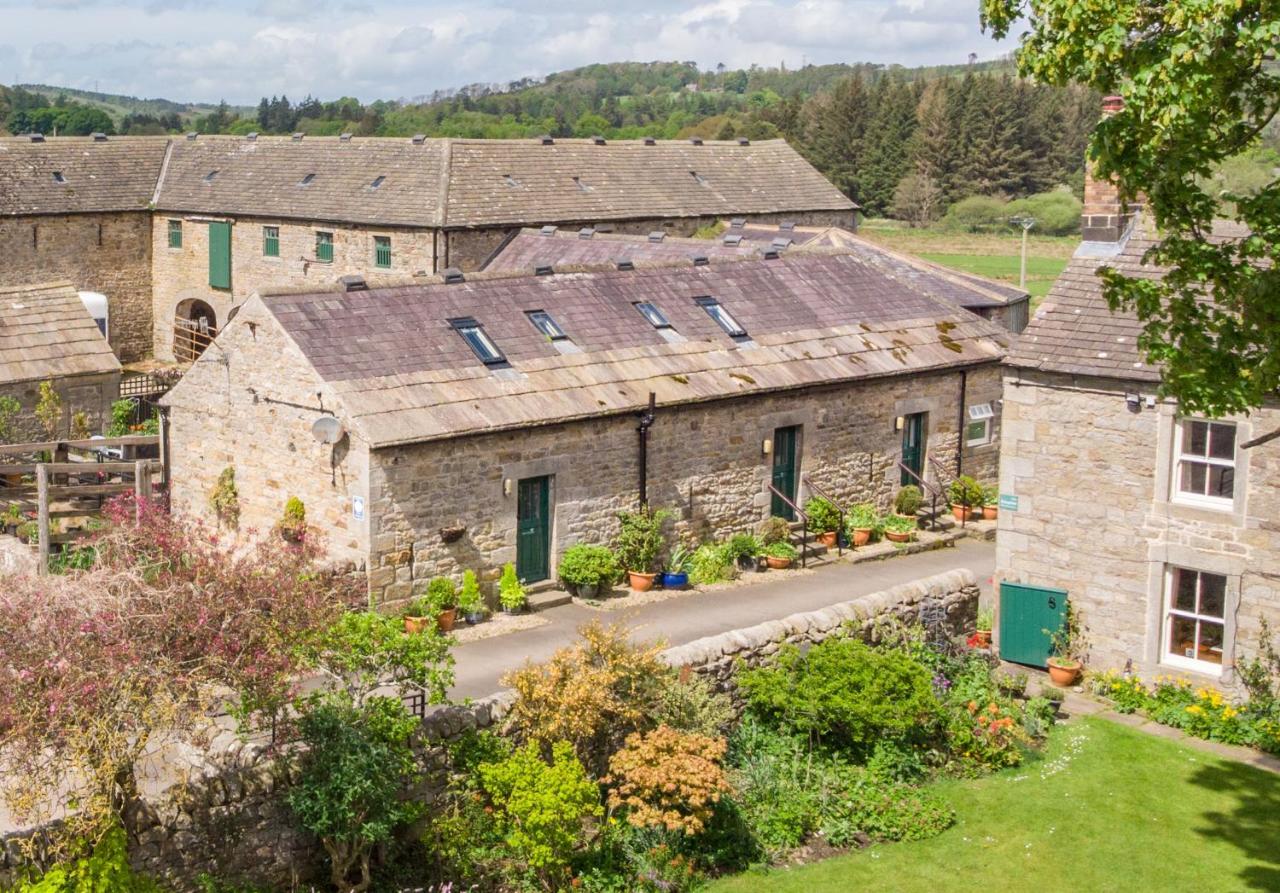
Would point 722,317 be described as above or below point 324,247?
below

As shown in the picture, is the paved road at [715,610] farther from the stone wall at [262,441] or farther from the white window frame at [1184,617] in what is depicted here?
the stone wall at [262,441]

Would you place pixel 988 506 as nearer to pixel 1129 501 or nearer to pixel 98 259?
pixel 1129 501

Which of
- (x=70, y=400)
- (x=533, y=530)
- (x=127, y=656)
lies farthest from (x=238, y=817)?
(x=70, y=400)

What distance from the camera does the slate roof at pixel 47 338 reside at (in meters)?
28.3

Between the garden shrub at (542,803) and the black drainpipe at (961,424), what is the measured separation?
56.1ft

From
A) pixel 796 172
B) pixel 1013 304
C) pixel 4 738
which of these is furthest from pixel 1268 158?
pixel 4 738

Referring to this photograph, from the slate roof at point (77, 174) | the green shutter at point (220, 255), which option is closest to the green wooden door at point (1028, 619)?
the green shutter at point (220, 255)

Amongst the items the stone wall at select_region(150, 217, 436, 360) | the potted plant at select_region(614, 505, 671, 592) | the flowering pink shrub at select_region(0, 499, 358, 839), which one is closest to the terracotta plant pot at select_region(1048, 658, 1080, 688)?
the potted plant at select_region(614, 505, 671, 592)

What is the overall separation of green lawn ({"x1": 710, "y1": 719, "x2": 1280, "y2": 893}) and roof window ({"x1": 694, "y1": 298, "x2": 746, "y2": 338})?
11217 millimetres

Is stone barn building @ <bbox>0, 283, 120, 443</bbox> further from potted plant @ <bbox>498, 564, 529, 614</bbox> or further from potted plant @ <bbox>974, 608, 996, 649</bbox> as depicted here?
potted plant @ <bbox>974, 608, 996, 649</bbox>

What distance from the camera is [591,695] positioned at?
47.5ft

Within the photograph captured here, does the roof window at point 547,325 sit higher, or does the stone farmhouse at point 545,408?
the roof window at point 547,325

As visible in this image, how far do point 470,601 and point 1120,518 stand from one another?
9.06m

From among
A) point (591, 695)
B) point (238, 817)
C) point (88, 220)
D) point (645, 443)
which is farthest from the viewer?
point (88, 220)
